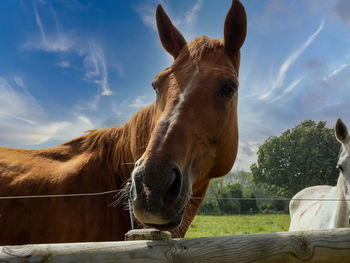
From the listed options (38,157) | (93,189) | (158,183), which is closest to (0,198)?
(38,157)

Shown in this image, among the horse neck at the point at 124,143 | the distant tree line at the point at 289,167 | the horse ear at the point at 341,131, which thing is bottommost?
the horse neck at the point at 124,143

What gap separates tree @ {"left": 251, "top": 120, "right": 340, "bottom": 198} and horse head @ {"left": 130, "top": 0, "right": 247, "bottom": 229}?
3757cm

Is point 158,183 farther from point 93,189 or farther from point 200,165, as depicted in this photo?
point 93,189

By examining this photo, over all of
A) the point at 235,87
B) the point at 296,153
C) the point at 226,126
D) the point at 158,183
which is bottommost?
the point at 158,183

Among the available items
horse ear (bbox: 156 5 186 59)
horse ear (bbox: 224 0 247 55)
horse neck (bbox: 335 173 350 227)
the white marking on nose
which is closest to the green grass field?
horse neck (bbox: 335 173 350 227)

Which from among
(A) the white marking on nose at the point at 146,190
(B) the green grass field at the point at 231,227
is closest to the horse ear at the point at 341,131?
(A) the white marking on nose at the point at 146,190

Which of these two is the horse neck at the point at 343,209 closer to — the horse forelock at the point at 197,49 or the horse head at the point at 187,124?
the horse head at the point at 187,124

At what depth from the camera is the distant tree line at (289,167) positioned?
112ft

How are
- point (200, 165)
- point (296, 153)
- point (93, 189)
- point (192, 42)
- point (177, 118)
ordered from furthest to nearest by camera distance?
1. point (296, 153)
2. point (192, 42)
3. point (93, 189)
4. point (200, 165)
5. point (177, 118)

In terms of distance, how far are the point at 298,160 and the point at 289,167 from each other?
1.65 m

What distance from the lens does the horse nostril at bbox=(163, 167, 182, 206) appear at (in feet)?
5.03

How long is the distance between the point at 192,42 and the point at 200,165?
139cm

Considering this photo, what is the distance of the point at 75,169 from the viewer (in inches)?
101

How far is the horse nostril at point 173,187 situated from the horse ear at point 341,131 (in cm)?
390
